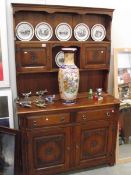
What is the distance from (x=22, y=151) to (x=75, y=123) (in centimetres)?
60

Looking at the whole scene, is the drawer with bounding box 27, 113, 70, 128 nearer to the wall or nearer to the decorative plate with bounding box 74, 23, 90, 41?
the wall

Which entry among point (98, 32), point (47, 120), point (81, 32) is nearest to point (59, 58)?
point (81, 32)

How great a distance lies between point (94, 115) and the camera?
221 cm

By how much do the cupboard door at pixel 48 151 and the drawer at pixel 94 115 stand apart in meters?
0.19

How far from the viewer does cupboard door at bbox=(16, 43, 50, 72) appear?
2150 millimetres

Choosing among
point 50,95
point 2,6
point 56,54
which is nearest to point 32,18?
point 2,6

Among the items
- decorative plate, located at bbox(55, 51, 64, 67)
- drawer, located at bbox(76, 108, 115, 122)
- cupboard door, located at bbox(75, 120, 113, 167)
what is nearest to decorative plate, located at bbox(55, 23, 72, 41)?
decorative plate, located at bbox(55, 51, 64, 67)

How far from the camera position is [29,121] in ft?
6.57

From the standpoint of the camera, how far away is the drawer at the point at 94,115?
2.16m

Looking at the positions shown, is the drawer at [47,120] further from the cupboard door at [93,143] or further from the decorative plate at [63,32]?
the decorative plate at [63,32]

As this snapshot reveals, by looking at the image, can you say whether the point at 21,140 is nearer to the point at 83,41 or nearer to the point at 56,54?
the point at 56,54

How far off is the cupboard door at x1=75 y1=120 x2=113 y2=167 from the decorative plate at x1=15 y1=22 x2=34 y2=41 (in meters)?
1.08

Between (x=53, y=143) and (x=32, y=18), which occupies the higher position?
A: (x=32, y=18)

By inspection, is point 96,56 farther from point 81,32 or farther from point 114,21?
point 114,21
